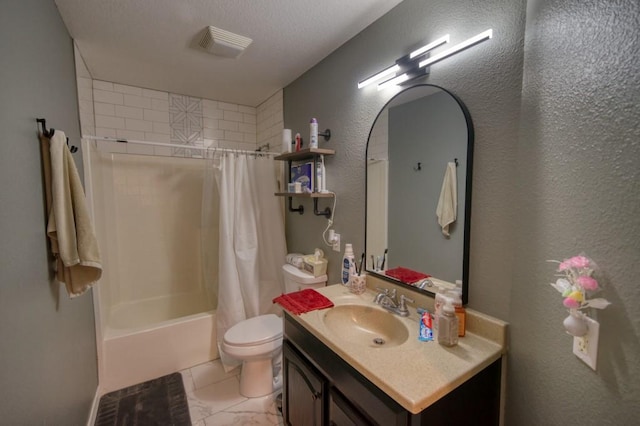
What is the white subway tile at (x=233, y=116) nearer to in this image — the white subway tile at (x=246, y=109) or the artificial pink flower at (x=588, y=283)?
the white subway tile at (x=246, y=109)

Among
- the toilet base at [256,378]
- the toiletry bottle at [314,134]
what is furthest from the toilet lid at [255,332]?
the toiletry bottle at [314,134]

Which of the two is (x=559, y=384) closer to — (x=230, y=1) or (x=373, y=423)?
(x=373, y=423)

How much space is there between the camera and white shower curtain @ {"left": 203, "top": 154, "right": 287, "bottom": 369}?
86.4 inches

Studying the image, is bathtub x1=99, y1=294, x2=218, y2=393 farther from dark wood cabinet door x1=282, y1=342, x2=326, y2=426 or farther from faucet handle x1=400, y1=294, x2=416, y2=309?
faucet handle x1=400, y1=294, x2=416, y2=309

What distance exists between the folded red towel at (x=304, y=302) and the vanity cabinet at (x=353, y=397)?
72 mm

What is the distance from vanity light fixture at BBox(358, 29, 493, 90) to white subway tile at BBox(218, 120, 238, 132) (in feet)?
A: 5.82

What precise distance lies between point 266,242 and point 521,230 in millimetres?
1858

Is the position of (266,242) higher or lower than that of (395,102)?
lower

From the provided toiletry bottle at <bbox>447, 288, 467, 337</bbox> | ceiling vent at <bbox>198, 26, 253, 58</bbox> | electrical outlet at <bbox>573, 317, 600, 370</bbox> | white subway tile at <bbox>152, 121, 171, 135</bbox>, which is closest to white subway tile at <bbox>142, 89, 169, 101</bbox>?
white subway tile at <bbox>152, 121, 171, 135</bbox>

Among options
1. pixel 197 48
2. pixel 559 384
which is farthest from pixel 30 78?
pixel 559 384

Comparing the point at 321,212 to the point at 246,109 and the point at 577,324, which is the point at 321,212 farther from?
the point at 246,109

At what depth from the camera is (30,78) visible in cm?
103

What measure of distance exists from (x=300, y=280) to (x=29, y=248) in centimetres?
137

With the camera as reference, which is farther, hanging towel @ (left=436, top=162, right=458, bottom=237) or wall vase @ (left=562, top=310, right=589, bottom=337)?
hanging towel @ (left=436, top=162, right=458, bottom=237)
